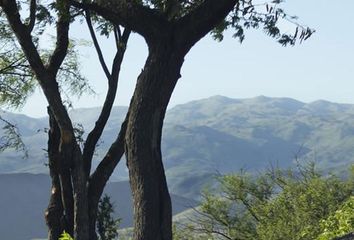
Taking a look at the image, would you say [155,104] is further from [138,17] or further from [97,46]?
[97,46]

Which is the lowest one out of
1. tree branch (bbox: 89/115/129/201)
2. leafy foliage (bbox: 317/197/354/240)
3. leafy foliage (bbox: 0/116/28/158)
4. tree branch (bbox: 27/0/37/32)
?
leafy foliage (bbox: 317/197/354/240)

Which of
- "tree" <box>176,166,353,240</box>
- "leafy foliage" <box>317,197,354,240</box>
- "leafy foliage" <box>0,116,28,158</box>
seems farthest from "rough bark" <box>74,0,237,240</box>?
"tree" <box>176,166,353,240</box>

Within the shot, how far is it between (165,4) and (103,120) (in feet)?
12.8

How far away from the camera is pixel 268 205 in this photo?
39688mm

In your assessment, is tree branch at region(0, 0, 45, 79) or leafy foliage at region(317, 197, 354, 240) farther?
leafy foliage at region(317, 197, 354, 240)

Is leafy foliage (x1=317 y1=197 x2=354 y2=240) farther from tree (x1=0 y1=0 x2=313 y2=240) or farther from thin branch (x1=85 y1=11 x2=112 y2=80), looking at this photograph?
thin branch (x1=85 y1=11 x2=112 y2=80)

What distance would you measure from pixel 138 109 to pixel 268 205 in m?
30.9

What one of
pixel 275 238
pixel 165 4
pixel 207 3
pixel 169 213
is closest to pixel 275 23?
pixel 165 4

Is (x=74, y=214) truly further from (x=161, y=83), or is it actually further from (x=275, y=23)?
(x=275, y=23)

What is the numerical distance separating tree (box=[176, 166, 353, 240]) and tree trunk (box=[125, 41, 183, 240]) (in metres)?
24.2

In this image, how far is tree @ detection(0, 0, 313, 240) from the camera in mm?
10172

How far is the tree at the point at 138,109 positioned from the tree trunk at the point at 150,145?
18 mm

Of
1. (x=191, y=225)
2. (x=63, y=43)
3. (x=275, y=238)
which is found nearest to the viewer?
(x=63, y=43)

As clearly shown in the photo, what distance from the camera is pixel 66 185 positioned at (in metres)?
13.8
